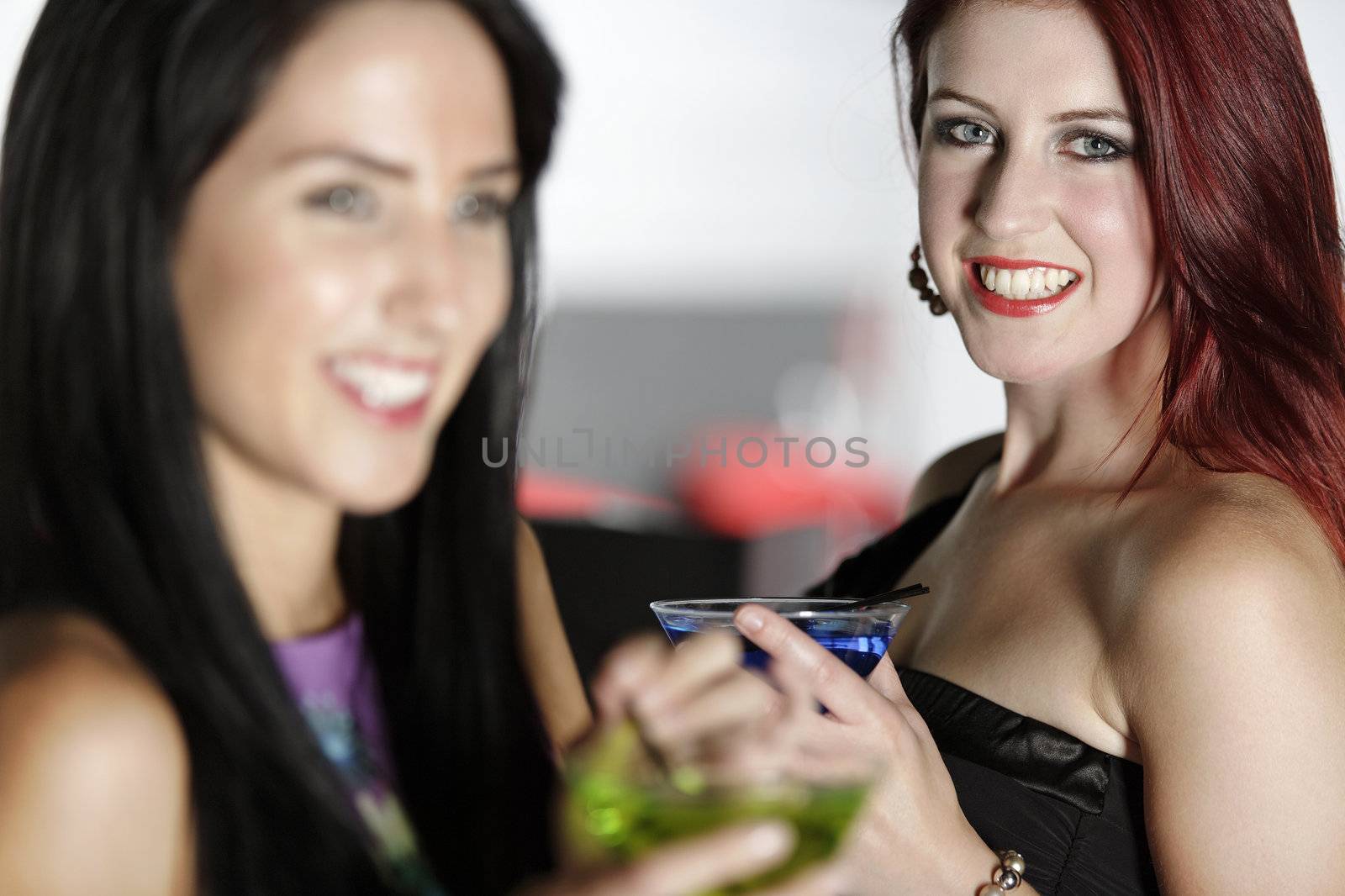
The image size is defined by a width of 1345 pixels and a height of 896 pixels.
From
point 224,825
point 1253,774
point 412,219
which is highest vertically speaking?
point 412,219

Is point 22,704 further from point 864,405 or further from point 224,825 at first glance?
point 864,405

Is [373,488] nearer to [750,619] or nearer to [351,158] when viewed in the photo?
[351,158]

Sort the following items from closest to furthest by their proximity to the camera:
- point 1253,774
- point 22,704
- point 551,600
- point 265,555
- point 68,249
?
point 22,704 → point 68,249 → point 265,555 → point 1253,774 → point 551,600

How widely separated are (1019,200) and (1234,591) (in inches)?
21.6

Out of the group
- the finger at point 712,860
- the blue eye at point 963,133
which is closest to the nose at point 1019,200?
the blue eye at point 963,133

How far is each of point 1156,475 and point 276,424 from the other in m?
1.17

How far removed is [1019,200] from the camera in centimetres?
169

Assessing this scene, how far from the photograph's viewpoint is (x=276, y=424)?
90cm

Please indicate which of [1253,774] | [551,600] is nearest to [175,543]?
[551,600]

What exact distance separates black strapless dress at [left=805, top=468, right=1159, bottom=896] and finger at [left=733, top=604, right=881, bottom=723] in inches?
13.5

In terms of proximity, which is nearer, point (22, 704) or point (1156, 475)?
point (22, 704)

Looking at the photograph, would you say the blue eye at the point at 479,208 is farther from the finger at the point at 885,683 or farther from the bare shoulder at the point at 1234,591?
the bare shoulder at the point at 1234,591

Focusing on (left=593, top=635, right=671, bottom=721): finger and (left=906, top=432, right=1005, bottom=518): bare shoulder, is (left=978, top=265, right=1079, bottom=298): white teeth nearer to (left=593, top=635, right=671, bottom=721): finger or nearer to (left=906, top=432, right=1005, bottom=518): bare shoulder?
(left=906, top=432, right=1005, bottom=518): bare shoulder

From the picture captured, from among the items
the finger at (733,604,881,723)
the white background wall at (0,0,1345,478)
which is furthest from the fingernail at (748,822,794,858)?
the white background wall at (0,0,1345,478)
